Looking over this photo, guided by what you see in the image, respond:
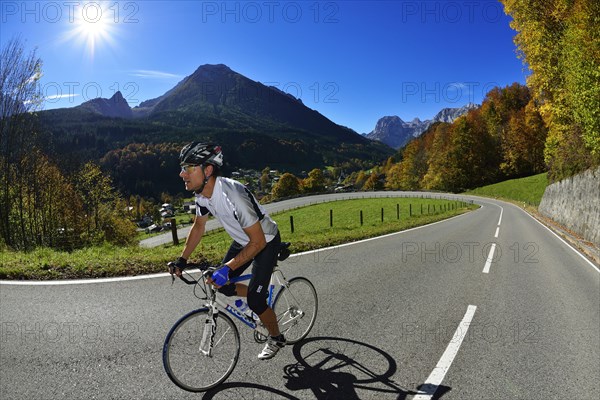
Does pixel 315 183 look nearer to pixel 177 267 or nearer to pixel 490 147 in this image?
pixel 490 147

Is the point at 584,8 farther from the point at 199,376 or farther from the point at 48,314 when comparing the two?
the point at 48,314

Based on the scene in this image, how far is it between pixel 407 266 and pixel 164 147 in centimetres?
17442

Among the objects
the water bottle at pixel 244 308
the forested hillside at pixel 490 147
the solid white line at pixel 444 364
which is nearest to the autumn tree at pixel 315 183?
the forested hillside at pixel 490 147

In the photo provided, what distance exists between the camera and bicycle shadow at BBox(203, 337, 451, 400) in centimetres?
325

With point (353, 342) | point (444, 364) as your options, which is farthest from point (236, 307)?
point (444, 364)

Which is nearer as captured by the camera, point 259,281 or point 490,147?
point 259,281

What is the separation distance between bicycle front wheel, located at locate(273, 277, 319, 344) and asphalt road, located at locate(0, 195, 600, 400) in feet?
0.60

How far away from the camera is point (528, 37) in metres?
20.2

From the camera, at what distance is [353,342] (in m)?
4.23

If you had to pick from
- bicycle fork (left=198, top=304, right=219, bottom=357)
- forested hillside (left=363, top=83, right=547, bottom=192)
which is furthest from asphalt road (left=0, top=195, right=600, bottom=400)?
forested hillside (left=363, top=83, right=547, bottom=192)

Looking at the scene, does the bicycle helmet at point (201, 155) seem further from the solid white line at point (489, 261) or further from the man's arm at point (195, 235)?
the solid white line at point (489, 261)

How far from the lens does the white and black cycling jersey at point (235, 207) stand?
322cm

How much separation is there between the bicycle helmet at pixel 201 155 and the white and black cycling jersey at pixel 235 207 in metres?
0.20

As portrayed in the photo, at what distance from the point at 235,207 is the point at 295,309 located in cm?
195
